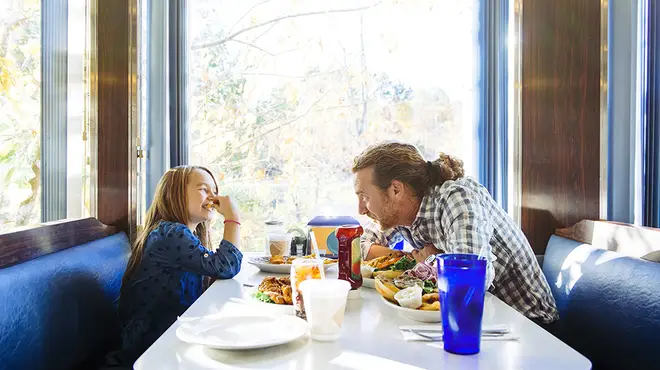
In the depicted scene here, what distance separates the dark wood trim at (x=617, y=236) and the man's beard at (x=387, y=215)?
0.70 meters

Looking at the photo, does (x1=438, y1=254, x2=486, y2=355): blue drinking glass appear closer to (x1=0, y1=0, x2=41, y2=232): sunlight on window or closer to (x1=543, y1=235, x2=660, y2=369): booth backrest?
(x1=543, y1=235, x2=660, y2=369): booth backrest

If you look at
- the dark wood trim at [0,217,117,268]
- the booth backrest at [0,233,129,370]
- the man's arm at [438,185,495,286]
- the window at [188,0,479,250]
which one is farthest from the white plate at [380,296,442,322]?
the window at [188,0,479,250]

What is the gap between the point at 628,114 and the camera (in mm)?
2176

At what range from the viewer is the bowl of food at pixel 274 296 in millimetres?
1488

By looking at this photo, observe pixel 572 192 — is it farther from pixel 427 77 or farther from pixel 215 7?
pixel 215 7

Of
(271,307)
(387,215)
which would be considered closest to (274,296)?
(271,307)

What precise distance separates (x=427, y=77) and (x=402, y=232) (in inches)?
48.8

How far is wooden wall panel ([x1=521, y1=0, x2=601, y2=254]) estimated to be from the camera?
2330 mm

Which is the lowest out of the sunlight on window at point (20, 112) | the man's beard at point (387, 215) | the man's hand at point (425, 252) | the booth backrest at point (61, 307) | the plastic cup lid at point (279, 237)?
the booth backrest at point (61, 307)

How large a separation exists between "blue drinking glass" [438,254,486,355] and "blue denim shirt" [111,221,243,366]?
41.0 inches

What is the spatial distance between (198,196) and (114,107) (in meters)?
0.69

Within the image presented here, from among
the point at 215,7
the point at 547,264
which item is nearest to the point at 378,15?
the point at 215,7

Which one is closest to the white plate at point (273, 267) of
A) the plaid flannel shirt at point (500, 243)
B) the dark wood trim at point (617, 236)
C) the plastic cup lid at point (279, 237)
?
the plastic cup lid at point (279, 237)

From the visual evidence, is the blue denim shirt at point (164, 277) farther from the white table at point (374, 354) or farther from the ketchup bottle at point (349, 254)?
the white table at point (374, 354)
